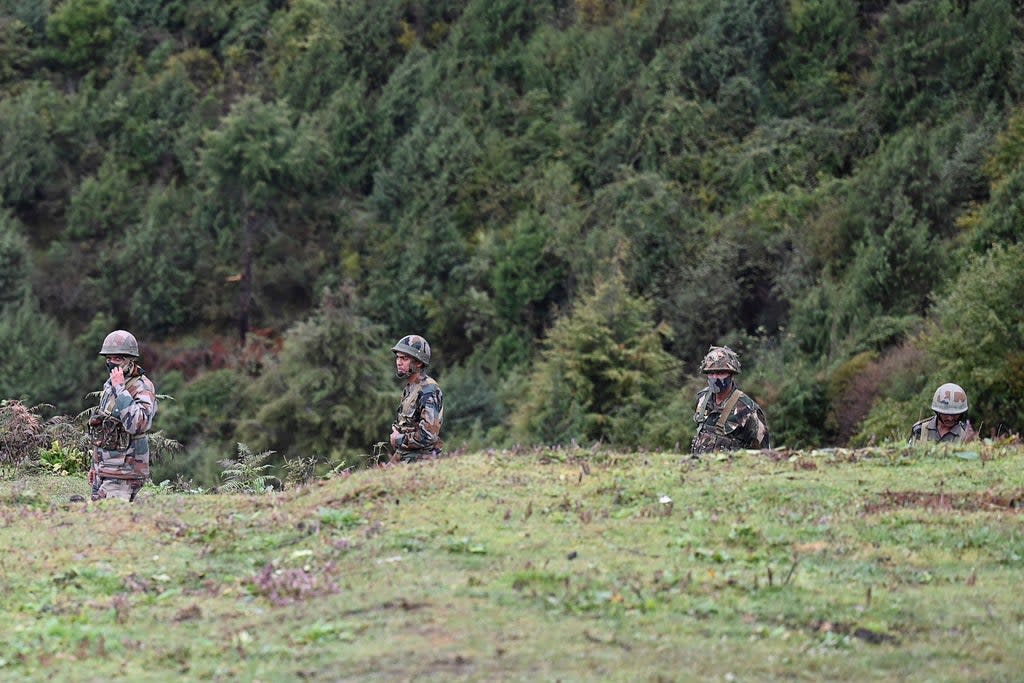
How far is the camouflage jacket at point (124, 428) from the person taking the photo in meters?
17.5

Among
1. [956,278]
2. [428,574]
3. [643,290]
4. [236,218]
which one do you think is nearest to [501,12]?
[236,218]

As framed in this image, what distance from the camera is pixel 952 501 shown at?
14.8 metres

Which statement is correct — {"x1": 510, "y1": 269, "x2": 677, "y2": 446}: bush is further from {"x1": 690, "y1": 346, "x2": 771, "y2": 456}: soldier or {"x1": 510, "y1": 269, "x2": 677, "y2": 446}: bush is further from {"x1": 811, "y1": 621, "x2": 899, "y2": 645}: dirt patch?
{"x1": 811, "y1": 621, "x2": 899, "y2": 645}: dirt patch

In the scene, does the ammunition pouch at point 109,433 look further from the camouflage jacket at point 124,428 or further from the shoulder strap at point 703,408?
the shoulder strap at point 703,408

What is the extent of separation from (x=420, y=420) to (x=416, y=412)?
99mm

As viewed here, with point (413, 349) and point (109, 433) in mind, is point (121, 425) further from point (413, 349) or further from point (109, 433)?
point (413, 349)

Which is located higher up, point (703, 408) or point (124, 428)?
point (703, 408)

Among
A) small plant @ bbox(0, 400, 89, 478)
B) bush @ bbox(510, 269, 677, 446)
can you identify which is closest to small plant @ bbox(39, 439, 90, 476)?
small plant @ bbox(0, 400, 89, 478)

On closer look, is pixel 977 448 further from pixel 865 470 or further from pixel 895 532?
pixel 895 532

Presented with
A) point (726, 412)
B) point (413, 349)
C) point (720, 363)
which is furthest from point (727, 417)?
point (413, 349)

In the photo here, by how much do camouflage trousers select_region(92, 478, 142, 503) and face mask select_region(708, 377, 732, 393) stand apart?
6.21 metres

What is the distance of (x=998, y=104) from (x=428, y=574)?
38.0 m

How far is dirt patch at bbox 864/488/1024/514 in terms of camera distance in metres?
14.6

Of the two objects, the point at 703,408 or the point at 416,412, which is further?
the point at 703,408
